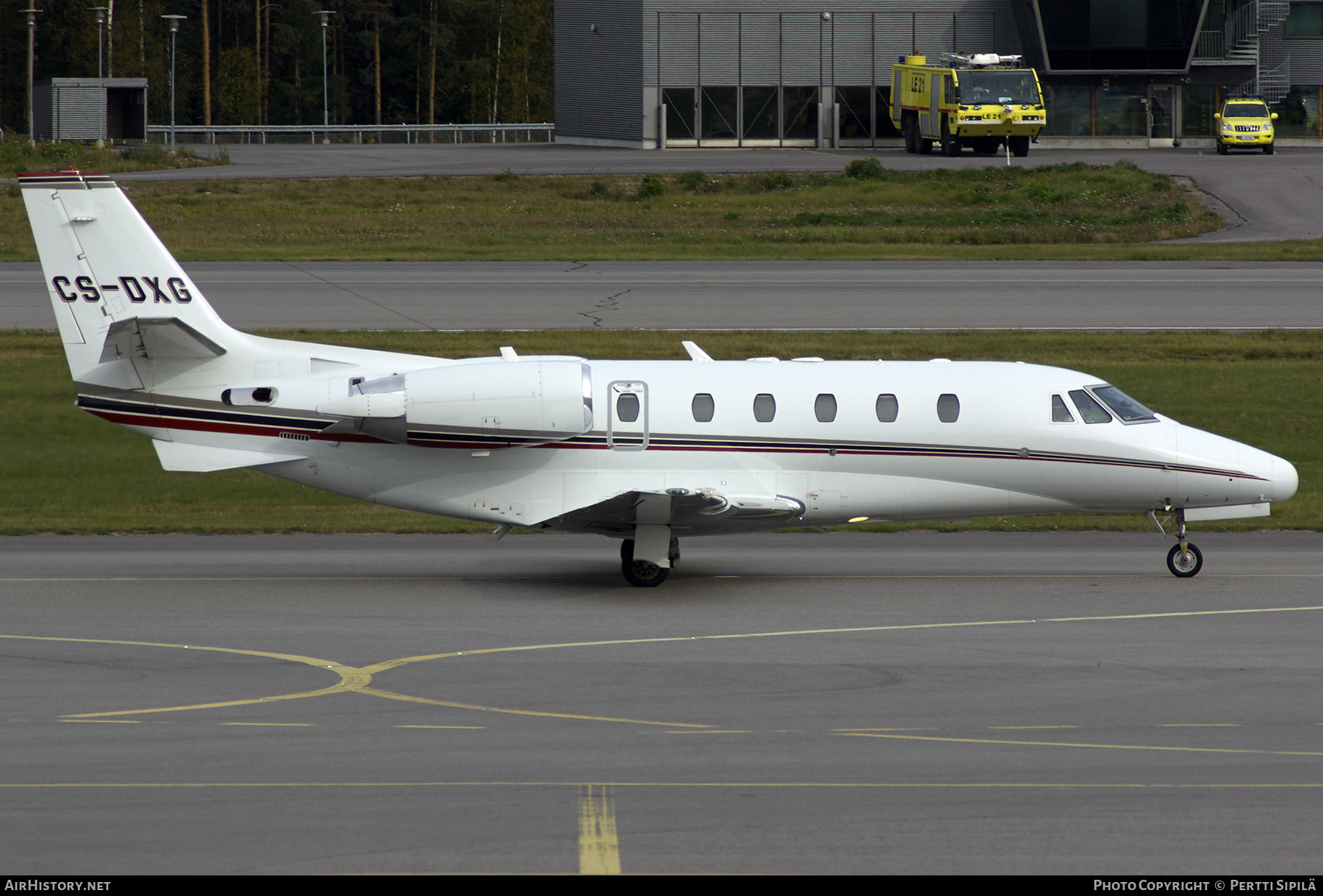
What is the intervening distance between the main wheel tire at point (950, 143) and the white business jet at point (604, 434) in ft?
179

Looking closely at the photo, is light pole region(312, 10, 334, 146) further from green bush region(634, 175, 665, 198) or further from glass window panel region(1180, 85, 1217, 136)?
glass window panel region(1180, 85, 1217, 136)

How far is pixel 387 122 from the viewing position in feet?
423

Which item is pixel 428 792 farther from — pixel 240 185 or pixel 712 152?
pixel 712 152

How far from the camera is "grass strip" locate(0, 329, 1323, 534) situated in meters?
24.4

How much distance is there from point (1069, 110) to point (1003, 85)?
13.6 meters

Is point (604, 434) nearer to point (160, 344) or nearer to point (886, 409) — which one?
point (886, 409)

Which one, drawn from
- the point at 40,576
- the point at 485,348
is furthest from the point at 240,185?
the point at 40,576

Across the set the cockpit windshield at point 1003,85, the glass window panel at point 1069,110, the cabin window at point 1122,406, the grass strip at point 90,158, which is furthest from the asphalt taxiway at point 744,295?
the glass window panel at point 1069,110

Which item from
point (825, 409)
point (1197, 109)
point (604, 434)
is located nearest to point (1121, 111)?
point (1197, 109)

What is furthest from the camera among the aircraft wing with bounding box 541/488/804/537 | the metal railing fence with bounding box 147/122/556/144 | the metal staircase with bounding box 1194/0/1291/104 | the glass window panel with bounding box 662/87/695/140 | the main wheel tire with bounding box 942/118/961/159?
the metal railing fence with bounding box 147/122/556/144

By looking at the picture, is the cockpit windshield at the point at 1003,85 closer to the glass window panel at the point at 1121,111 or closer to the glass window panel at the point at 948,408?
the glass window panel at the point at 1121,111

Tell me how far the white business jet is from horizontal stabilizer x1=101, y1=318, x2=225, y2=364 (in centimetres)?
3

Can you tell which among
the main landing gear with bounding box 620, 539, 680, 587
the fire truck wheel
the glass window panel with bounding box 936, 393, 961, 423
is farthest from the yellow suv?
the main landing gear with bounding box 620, 539, 680, 587

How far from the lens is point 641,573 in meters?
18.9
